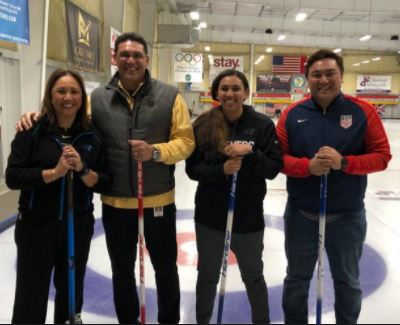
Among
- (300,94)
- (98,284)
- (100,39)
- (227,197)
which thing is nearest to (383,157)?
(227,197)

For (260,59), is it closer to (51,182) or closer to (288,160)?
(288,160)

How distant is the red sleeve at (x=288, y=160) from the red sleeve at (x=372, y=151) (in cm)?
21

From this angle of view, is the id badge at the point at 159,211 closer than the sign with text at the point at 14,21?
Yes

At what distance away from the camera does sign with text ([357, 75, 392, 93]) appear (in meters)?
30.0

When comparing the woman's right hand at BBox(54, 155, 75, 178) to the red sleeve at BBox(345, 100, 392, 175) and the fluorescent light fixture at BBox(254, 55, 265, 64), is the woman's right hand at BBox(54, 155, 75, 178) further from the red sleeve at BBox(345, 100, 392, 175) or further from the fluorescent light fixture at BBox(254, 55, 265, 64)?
the fluorescent light fixture at BBox(254, 55, 265, 64)

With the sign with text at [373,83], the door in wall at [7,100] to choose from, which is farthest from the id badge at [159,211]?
the sign with text at [373,83]

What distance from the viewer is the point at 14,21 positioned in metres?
4.47

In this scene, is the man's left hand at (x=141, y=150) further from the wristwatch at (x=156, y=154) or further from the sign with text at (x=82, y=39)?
the sign with text at (x=82, y=39)

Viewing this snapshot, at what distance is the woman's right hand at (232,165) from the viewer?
2031mm

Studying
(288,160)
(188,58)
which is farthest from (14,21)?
(188,58)

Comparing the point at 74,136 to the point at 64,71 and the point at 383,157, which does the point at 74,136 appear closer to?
the point at 64,71

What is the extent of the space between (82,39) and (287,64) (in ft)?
72.9

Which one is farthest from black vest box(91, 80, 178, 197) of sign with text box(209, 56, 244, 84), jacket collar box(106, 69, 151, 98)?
sign with text box(209, 56, 244, 84)

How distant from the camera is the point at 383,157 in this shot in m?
A: 2.05
